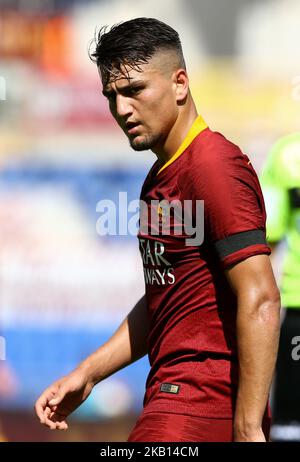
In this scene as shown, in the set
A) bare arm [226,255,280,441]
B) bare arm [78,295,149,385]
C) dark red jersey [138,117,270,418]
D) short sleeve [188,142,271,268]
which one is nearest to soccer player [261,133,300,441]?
bare arm [78,295,149,385]

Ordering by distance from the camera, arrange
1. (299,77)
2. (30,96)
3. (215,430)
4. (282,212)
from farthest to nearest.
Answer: (30,96), (299,77), (282,212), (215,430)

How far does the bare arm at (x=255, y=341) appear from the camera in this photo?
317 cm

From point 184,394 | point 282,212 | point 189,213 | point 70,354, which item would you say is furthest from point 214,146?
point 70,354

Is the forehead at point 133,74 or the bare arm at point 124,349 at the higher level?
the forehead at point 133,74

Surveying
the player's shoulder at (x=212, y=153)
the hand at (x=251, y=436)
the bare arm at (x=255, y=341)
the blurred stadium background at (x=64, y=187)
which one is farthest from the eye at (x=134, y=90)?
the blurred stadium background at (x=64, y=187)

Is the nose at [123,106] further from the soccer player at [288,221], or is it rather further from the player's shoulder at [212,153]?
the soccer player at [288,221]

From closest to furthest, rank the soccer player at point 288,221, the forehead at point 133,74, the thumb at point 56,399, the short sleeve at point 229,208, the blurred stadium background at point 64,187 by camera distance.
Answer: the short sleeve at point 229,208, the forehead at point 133,74, the thumb at point 56,399, the soccer player at point 288,221, the blurred stadium background at point 64,187

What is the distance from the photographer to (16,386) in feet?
24.5

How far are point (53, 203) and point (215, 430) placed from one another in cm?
423

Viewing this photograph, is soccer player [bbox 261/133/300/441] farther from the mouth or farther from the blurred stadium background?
the mouth

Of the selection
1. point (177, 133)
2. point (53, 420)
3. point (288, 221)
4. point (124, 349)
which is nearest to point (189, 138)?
point (177, 133)

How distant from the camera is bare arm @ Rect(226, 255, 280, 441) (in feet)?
10.4

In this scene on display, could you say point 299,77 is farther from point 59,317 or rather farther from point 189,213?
point 189,213

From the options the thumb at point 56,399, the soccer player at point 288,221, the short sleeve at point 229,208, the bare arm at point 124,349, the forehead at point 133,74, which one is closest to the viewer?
the short sleeve at point 229,208
